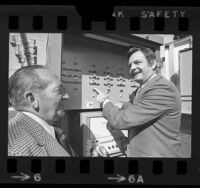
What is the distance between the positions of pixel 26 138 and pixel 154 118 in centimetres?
61

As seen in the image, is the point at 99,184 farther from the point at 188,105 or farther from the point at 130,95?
the point at 188,105

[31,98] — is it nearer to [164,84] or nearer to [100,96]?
[100,96]

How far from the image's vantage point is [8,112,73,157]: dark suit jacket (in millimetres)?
1413

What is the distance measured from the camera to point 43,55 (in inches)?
55.9

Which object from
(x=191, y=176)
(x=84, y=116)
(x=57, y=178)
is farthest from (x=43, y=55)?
(x=191, y=176)

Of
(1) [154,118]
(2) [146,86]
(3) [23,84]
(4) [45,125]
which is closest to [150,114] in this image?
(1) [154,118]

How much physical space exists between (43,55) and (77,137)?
0.42 meters

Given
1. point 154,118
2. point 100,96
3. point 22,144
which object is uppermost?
point 100,96

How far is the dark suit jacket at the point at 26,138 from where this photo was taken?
141cm

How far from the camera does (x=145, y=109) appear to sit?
1419mm

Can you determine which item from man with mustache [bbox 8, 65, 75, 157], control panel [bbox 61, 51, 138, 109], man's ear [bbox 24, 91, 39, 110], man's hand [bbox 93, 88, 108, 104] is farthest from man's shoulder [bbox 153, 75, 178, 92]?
man's ear [bbox 24, 91, 39, 110]

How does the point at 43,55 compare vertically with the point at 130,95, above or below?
above

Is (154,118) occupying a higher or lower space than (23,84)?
lower

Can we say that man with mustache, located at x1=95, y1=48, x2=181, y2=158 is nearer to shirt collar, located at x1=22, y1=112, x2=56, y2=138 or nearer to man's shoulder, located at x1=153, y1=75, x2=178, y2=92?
man's shoulder, located at x1=153, y1=75, x2=178, y2=92
